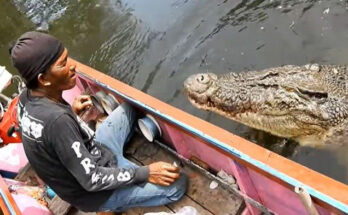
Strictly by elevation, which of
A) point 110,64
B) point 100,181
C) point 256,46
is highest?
point 100,181

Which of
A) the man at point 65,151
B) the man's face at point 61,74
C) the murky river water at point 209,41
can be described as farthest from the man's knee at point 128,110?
the murky river water at point 209,41

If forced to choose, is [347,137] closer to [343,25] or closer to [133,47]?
[343,25]

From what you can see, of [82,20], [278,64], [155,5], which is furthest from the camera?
[82,20]

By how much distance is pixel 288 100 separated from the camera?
4445mm

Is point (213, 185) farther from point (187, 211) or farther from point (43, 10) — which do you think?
point (43, 10)

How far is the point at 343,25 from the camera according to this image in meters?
6.27

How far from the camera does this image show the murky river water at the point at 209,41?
6043mm

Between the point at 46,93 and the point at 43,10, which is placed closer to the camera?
the point at 46,93

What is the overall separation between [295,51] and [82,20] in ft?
16.1

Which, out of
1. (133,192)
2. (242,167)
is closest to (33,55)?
(133,192)

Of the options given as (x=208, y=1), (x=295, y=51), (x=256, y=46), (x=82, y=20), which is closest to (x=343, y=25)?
(x=295, y=51)

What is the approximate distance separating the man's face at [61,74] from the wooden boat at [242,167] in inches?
40.8

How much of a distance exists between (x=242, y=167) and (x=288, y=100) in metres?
1.53

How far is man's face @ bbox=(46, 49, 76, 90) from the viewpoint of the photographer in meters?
2.87
